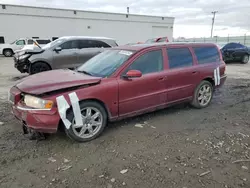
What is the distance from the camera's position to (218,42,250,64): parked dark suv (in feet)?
47.5

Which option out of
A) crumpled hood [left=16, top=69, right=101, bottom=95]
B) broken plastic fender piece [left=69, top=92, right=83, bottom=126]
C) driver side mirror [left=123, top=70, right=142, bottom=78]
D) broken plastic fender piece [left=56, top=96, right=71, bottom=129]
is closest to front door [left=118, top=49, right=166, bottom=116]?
driver side mirror [left=123, top=70, right=142, bottom=78]

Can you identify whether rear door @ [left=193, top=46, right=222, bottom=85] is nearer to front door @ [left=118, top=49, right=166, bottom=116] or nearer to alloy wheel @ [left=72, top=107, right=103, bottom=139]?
front door @ [left=118, top=49, right=166, bottom=116]

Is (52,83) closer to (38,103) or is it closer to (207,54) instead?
(38,103)

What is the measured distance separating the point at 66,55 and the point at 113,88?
5.75 m

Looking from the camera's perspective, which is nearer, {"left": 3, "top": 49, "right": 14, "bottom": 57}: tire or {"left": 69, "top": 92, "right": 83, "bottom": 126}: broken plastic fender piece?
{"left": 69, "top": 92, "right": 83, "bottom": 126}: broken plastic fender piece

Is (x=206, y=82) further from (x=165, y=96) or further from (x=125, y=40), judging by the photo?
(x=125, y=40)

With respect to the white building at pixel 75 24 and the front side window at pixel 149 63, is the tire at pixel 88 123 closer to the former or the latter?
the front side window at pixel 149 63

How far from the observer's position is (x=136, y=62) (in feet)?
12.6

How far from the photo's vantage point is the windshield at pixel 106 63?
3.77m

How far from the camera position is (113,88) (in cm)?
353

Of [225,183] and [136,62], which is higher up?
[136,62]

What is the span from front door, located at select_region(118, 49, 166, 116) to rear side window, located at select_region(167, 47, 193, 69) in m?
0.26

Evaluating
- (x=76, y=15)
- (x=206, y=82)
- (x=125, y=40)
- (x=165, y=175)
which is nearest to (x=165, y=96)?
(x=206, y=82)

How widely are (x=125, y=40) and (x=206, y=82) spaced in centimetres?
2751
